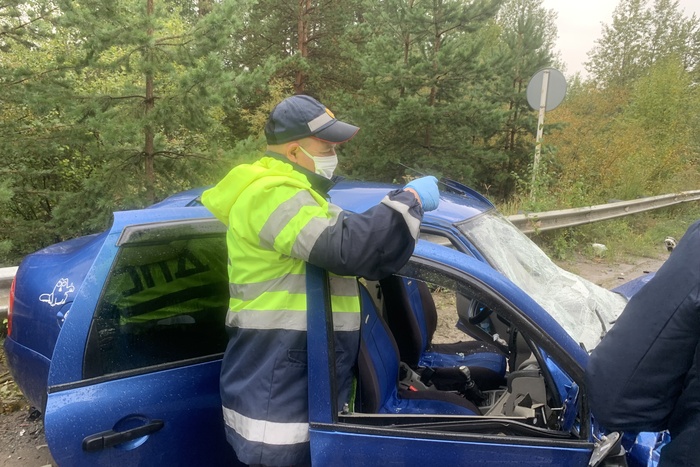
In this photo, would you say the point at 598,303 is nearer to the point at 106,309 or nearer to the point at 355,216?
the point at 355,216

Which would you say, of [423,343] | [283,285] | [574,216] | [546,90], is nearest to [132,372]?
[283,285]

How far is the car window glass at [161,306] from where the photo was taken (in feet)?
5.96

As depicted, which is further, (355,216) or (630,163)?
(630,163)

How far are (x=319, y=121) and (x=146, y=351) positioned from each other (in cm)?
116

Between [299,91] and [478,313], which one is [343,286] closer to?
[478,313]

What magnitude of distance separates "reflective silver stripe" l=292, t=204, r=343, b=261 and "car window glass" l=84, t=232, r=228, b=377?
Result: 85cm

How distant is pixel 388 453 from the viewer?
5.22 feet

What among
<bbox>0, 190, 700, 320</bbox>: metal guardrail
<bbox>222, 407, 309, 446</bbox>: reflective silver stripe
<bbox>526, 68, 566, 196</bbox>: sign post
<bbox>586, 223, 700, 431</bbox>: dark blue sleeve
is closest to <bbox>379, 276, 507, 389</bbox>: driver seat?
<bbox>222, 407, 309, 446</bbox>: reflective silver stripe

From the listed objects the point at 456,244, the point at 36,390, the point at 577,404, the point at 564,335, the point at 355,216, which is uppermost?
the point at 355,216

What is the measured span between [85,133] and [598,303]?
23.7ft

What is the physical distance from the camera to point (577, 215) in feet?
23.9

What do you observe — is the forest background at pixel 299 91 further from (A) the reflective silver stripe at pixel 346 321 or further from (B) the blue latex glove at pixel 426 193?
(A) the reflective silver stripe at pixel 346 321

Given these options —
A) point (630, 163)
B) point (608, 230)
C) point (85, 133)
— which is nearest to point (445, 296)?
point (608, 230)

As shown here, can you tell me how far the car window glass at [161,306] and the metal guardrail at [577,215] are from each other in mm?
4680
